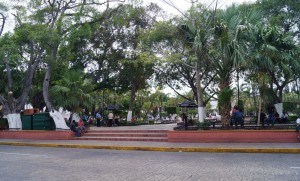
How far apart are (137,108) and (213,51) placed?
38.7 metres

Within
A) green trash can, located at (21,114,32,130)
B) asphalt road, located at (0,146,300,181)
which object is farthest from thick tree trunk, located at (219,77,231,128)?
green trash can, located at (21,114,32,130)

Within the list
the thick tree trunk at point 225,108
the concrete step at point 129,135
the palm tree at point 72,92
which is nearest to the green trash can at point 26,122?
the palm tree at point 72,92

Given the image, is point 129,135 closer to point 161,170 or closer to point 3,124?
point 161,170

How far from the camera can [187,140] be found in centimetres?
1727

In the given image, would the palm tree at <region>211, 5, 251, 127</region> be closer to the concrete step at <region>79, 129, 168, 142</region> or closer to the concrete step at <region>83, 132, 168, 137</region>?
the concrete step at <region>79, 129, 168, 142</region>

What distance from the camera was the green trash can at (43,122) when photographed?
75.7 ft

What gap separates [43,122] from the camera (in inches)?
917

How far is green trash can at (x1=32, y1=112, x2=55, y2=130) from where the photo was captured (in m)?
23.1

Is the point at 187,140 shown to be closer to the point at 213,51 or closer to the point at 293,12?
the point at 213,51

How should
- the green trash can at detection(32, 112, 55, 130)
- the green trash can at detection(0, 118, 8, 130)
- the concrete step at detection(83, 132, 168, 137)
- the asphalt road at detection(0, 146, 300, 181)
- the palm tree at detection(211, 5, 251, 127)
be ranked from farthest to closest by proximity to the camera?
the green trash can at detection(0, 118, 8, 130) → the green trash can at detection(32, 112, 55, 130) → the concrete step at detection(83, 132, 168, 137) → the palm tree at detection(211, 5, 251, 127) → the asphalt road at detection(0, 146, 300, 181)

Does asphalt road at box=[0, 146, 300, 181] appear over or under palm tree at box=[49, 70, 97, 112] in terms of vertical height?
under

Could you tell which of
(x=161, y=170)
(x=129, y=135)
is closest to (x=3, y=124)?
(x=129, y=135)

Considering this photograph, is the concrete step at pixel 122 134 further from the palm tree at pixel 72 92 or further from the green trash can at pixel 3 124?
the green trash can at pixel 3 124

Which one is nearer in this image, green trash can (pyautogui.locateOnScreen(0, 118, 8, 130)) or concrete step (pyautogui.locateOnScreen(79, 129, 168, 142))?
concrete step (pyautogui.locateOnScreen(79, 129, 168, 142))
